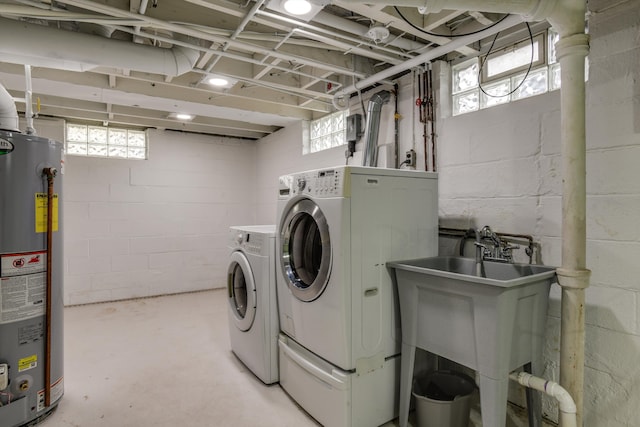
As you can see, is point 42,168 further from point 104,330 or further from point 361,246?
point 104,330

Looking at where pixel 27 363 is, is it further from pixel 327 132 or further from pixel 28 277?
pixel 327 132

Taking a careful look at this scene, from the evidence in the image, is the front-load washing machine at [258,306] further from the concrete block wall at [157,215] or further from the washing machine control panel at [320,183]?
the concrete block wall at [157,215]

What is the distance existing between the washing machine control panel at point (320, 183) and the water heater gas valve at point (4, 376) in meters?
1.72

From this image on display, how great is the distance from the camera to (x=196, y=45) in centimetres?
225

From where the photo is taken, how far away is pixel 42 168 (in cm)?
193

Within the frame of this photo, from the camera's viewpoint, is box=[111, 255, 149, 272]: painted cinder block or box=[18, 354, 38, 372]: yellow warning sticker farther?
box=[111, 255, 149, 272]: painted cinder block

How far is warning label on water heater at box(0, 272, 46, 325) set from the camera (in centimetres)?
182

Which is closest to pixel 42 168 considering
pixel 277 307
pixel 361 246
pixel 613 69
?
pixel 277 307

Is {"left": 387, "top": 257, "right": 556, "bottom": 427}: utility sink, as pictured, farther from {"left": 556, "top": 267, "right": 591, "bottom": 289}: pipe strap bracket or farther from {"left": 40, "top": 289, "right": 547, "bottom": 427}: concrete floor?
{"left": 40, "top": 289, "right": 547, "bottom": 427}: concrete floor

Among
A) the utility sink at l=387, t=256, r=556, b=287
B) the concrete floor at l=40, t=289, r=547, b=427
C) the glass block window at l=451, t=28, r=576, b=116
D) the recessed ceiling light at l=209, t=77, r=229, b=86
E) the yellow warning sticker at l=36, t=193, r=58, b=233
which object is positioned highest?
the recessed ceiling light at l=209, t=77, r=229, b=86

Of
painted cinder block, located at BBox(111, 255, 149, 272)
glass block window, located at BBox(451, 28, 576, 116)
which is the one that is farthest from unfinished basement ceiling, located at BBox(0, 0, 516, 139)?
painted cinder block, located at BBox(111, 255, 149, 272)

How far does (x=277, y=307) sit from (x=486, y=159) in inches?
64.1

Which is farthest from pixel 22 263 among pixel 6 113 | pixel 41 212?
pixel 6 113

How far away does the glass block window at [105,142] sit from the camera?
165 inches
